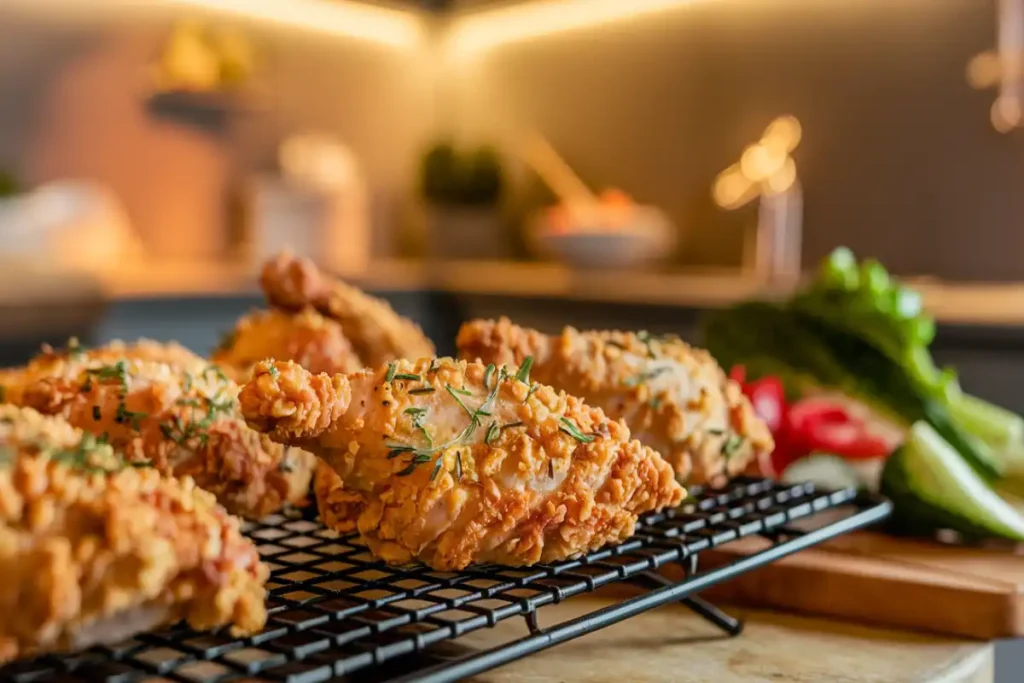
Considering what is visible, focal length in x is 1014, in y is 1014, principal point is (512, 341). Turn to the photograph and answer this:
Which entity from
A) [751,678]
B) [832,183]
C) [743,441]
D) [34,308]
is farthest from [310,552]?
[832,183]

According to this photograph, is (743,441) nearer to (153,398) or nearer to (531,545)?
(531,545)

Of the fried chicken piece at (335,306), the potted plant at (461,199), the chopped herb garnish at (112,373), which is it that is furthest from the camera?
the potted plant at (461,199)

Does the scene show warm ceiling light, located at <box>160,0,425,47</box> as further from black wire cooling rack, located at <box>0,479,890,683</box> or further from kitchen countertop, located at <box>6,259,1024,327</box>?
black wire cooling rack, located at <box>0,479,890,683</box>

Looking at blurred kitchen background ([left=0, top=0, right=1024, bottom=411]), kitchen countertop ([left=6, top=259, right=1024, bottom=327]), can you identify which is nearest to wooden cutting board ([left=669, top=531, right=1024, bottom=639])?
kitchen countertop ([left=6, top=259, right=1024, bottom=327])

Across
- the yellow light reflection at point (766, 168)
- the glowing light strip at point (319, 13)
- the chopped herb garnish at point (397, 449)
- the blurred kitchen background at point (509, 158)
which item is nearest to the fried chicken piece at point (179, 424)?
the chopped herb garnish at point (397, 449)

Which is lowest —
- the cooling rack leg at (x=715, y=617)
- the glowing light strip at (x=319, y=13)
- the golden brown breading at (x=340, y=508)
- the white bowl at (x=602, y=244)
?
Result: the cooling rack leg at (x=715, y=617)

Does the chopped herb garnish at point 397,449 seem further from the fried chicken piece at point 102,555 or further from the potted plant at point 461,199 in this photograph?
the potted plant at point 461,199

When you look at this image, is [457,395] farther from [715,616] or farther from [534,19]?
[534,19]
